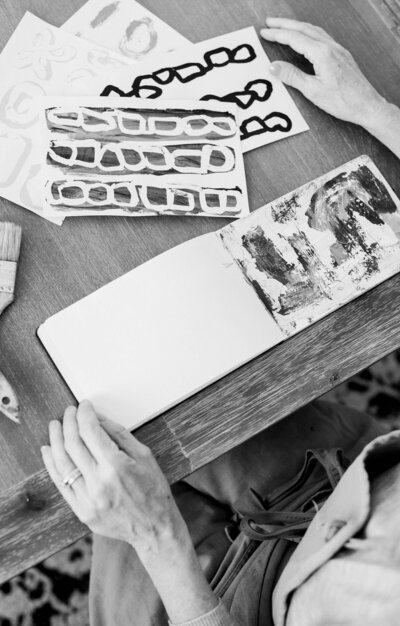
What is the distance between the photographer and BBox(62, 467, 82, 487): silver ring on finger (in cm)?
69

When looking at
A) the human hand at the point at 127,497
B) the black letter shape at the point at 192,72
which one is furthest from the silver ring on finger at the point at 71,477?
the black letter shape at the point at 192,72

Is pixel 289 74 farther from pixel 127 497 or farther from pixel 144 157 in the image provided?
pixel 127 497

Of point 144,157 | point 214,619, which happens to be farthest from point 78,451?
point 144,157

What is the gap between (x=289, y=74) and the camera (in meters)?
0.86

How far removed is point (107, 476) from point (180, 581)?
6.1 inches

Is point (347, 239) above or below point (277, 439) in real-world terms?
above

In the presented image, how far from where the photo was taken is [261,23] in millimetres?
895

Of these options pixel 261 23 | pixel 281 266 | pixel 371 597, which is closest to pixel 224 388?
pixel 281 266

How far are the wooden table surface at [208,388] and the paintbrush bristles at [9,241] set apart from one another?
0.02m

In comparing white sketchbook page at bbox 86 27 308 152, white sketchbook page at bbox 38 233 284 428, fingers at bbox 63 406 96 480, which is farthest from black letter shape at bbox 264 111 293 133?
fingers at bbox 63 406 96 480

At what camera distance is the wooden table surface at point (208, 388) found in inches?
28.1

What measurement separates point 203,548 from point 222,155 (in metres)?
0.52

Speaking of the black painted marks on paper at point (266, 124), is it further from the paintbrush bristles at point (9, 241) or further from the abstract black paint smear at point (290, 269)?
the paintbrush bristles at point (9, 241)

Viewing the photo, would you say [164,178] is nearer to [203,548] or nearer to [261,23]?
[261,23]
